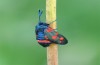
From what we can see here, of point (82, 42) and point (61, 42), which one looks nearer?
point (61, 42)

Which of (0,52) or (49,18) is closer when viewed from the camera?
(49,18)

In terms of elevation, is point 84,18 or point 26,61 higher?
point 84,18

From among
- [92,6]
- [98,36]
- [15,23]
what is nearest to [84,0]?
[92,6]

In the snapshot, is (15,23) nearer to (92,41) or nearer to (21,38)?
(21,38)

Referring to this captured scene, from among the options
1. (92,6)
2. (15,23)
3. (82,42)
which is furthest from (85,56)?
(15,23)

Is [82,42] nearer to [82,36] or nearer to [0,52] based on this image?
[82,36]

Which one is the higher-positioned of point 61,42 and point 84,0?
point 84,0
